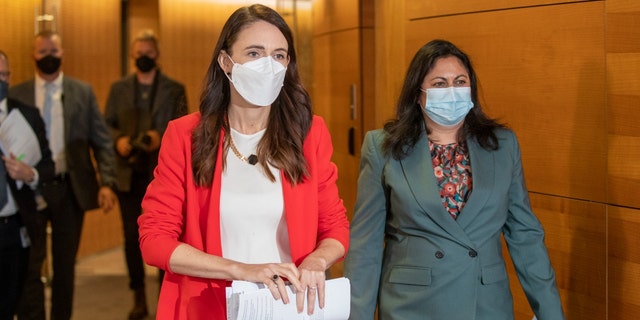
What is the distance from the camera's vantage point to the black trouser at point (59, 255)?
16.6 feet

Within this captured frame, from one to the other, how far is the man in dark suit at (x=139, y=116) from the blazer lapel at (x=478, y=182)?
2.44 meters

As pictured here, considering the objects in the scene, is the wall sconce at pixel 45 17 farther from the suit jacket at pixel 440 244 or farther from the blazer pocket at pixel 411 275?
the blazer pocket at pixel 411 275

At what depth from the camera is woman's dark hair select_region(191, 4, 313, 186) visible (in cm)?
256

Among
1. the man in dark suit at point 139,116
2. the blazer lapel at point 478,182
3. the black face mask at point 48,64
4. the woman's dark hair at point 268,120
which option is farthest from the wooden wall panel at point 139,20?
the woman's dark hair at point 268,120

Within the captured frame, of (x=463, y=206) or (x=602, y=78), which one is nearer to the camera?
(x=463, y=206)

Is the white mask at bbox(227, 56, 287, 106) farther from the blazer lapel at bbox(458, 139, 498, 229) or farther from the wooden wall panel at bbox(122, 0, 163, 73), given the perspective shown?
the wooden wall panel at bbox(122, 0, 163, 73)

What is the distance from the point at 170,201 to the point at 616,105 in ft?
6.85

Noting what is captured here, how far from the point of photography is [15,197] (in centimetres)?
475

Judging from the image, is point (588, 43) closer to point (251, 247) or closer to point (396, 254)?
point (396, 254)

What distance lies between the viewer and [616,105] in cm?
378

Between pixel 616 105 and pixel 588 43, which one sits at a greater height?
pixel 588 43

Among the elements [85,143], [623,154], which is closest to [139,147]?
[85,143]

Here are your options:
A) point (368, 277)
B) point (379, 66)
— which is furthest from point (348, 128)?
point (368, 277)

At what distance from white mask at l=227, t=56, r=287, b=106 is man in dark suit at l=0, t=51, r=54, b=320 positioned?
8.27ft
